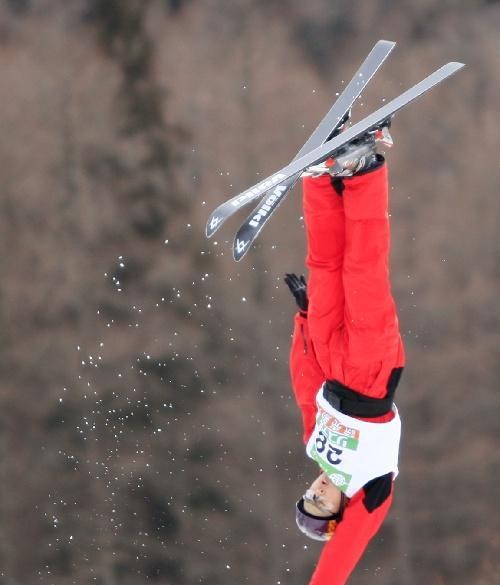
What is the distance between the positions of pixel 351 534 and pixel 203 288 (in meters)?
1.53

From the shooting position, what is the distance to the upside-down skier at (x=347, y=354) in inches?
77.0

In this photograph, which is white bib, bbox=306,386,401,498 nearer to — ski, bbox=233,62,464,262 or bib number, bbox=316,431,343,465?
bib number, bbox=316,431,343,465

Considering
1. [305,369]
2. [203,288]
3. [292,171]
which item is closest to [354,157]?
[292,171]

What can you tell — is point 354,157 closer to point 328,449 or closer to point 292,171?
point 292,171

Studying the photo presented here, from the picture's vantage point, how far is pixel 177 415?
3688 mm

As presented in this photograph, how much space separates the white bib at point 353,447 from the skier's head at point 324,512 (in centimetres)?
4

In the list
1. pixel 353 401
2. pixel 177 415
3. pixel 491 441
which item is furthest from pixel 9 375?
pixel 353 401

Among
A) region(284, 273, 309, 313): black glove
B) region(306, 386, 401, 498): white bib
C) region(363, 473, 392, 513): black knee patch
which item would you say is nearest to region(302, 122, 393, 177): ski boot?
region(284, 273, 309, 313): black glove

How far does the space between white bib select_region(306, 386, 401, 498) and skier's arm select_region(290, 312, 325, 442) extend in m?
0.06

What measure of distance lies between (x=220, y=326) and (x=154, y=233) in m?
0.38

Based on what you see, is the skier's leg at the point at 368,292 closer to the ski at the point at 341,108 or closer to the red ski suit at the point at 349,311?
the red ski suit at the point at 349,311

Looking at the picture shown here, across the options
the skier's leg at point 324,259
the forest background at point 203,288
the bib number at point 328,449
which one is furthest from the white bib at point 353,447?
the forest background at point 203,288

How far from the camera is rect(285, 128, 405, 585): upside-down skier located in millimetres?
1956

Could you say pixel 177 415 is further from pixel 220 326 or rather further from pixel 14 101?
pixel 14 101
